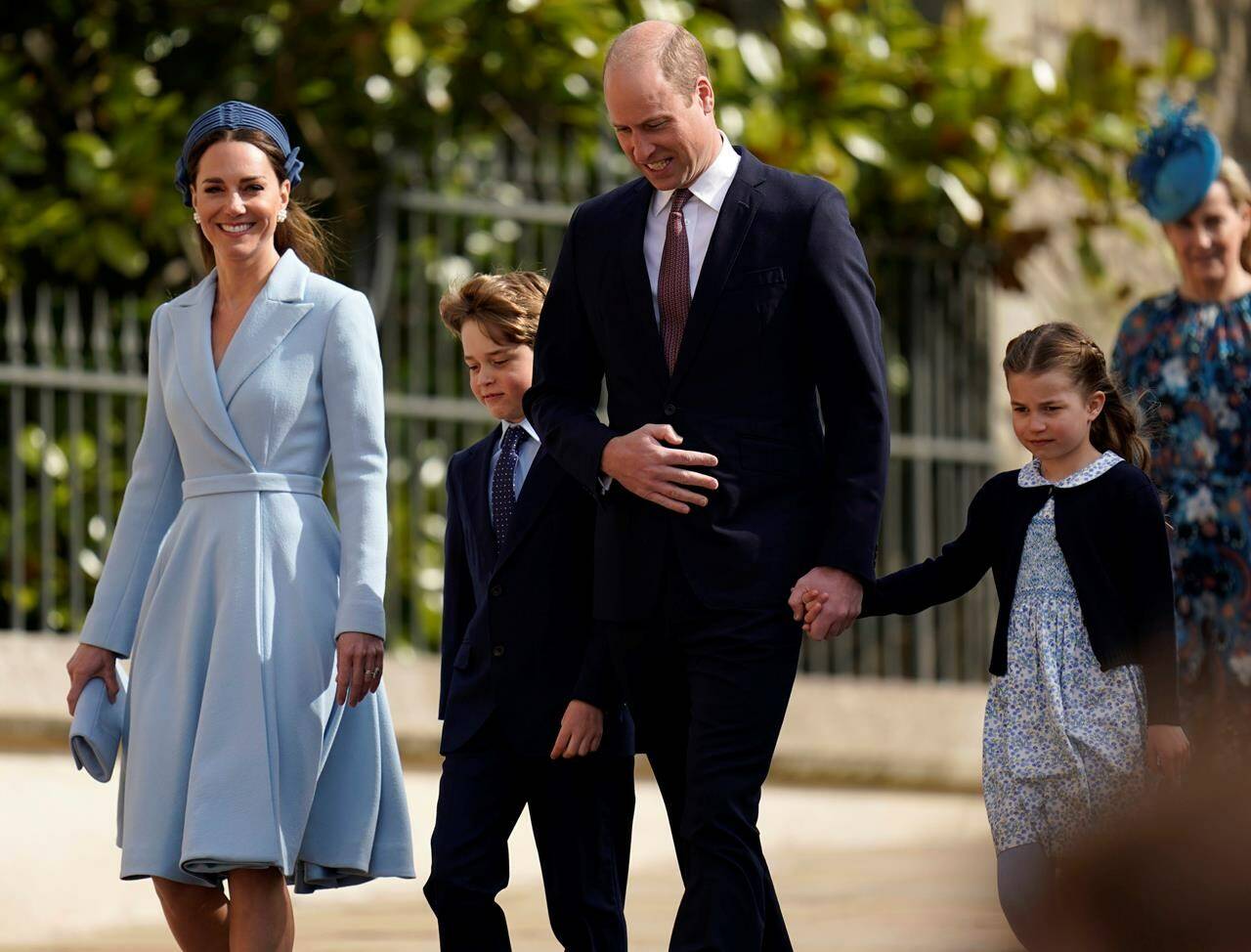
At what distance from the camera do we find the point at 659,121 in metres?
4.09

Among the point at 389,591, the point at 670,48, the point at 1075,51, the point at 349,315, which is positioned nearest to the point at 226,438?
the point at 349,315

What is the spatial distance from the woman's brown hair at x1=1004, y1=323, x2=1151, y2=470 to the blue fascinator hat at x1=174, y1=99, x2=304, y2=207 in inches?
55.5

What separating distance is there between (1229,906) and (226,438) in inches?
106

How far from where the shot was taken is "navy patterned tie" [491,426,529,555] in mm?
4637

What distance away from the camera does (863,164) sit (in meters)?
9.51

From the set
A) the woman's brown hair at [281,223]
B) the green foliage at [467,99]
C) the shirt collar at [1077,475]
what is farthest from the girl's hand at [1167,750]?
the green foliage at [467,99]

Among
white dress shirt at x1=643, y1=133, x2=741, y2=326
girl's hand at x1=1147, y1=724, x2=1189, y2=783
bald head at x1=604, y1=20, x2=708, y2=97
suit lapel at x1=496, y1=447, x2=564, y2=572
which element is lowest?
girl's hand at x1=1147, y1=724, x2=1189, y2=783

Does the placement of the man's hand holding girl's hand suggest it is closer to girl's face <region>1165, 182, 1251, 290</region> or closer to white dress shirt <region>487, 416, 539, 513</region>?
white dress shirt <region>487, 416, 539, 513</region>

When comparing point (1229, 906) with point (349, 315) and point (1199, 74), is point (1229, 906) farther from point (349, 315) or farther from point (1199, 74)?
point (1199, 74)

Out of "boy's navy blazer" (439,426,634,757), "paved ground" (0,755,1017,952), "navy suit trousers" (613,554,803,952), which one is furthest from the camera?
"paved ground" (0,755,1017,952)

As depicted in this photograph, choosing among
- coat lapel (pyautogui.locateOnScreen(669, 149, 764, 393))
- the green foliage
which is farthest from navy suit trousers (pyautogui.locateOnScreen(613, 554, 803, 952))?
the green foliage

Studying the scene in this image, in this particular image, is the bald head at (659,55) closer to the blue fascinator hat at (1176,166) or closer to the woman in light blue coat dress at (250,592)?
the woman in light blue coat dress at (250,592)

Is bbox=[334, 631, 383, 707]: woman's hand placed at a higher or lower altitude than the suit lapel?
lower

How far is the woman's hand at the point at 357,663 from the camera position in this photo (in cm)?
427
